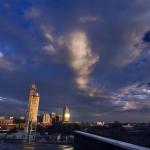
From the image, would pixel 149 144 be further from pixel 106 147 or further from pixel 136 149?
pixel 136 149

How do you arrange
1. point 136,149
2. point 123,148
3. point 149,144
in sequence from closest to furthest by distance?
1. point 136,149
2. point 123,148
3. point 149,144

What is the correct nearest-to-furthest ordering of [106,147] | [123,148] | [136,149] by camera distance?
[136,149], [123,148], [106,147]

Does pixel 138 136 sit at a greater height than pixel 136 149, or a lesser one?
greater

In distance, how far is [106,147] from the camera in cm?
5003

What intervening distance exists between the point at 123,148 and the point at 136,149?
4.65 metres

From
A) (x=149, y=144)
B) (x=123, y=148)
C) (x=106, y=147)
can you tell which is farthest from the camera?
(x=106, y=147)

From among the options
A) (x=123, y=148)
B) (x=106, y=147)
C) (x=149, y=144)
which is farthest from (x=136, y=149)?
(x=106, y=147)

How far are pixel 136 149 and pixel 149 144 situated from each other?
12.8 metres

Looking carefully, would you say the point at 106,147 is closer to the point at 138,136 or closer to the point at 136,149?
the point at 138,136

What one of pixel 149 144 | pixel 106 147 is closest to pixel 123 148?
pixel 149 144

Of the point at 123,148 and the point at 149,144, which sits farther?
the point at 149,144

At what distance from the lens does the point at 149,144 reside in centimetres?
4272

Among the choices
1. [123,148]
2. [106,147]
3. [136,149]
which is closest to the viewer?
[136,149]

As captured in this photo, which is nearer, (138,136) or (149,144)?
(149,144)
